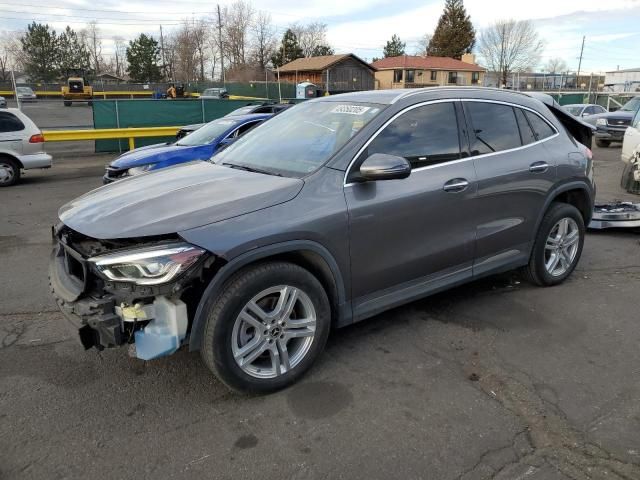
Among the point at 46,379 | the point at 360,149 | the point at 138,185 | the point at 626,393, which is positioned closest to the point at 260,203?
the point at 360,149

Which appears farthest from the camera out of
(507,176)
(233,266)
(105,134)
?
(105,134)

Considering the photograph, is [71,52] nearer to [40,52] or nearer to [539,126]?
[40,52]

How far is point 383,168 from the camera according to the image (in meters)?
3.20

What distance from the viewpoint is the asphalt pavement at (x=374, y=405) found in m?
2.59

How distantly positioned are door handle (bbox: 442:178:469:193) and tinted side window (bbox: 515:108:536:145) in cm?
95

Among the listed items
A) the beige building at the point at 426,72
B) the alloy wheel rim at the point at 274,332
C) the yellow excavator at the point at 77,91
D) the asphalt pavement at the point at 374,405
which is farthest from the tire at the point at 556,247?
→ the beige building at the point at 426,72

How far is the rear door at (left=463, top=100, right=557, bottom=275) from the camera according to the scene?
13.3 feet

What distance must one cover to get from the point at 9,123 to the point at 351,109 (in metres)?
9.84

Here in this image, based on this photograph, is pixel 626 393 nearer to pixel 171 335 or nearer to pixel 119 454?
pixel 171 335

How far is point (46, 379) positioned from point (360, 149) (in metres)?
2.53

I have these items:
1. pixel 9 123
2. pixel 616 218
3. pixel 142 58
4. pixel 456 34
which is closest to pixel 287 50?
pixel 142 58

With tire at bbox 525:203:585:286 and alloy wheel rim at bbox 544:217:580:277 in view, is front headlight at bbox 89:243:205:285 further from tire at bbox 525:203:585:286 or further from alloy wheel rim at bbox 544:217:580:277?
alloy wheel rim at bbox 544:217:580:277

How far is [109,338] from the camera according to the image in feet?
9.12

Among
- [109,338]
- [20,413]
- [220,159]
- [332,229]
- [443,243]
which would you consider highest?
[220,159]
